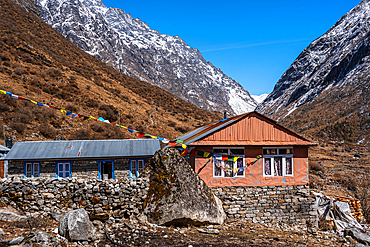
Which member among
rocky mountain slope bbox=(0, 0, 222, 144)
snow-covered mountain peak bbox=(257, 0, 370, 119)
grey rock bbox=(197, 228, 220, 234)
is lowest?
grey rock bbox=(197, 228, 220, 234)

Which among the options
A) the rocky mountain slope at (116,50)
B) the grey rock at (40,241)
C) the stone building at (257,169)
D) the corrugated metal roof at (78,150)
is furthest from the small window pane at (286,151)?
the rocky mountain slope at (116,50)

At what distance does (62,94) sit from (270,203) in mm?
31591

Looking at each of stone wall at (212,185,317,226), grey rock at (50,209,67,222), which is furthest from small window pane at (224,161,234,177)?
grey rock at (50,209,67,222)

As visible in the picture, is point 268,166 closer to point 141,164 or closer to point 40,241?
point 141,164

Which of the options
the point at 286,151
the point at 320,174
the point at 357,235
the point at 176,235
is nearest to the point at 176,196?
the point at 176,235

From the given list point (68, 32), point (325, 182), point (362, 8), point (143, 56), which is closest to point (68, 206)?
point (325, 182)

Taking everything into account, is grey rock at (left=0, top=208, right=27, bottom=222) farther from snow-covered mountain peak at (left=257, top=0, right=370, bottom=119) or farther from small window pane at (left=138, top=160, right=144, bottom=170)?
snow-covered mountain peak at (left=257, top=0, right=370, bottom=119)

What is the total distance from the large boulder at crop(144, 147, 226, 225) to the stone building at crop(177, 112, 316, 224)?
5.90ft

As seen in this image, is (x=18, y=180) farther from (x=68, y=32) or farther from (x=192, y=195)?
(x=68, y=32)

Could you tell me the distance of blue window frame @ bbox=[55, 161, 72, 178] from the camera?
1731cm

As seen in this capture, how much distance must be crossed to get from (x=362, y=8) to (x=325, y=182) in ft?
574

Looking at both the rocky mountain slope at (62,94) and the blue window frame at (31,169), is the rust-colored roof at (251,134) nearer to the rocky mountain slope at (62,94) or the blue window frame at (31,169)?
the blue window frame at (31,169)

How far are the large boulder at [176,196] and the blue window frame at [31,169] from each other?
9937 millimetres

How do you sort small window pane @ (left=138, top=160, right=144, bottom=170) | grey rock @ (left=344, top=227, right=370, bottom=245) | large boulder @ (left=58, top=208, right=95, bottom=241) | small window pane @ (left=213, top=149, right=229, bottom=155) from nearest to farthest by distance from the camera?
1. large boulder @ (left=58, top=208, right=95, bottom=241)
2. grey rock @ (left=344, top=227, right=370, bottom=245)
3. small window pane @ (left=213, top=149, right=229, bottom=155)
4. small window pane @ (left=138, top=160, right=144, bottom=170)
